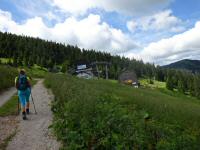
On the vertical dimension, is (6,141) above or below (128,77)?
below

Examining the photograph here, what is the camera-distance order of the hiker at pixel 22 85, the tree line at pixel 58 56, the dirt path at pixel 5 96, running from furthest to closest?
the tree line at pixel 58 56
the dirt path at pixel 5 96
the hiker at pixel 22 85

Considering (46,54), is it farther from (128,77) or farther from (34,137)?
(34,137)

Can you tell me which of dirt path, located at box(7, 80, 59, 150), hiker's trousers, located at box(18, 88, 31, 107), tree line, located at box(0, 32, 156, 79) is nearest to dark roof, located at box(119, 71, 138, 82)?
tree line, located at box(0, 32, 156, 79)

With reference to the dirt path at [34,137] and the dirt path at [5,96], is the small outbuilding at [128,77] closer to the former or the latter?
the dirt path at [5,96]

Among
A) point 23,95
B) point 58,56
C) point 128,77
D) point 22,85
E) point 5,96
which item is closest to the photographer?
point 22,85

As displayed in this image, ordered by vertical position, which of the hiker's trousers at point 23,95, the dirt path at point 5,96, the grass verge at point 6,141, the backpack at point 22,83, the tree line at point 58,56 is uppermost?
the tree line at point 58,56

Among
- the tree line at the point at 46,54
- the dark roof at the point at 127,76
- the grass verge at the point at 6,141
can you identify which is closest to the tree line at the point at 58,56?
the tree line at the point at 46,54

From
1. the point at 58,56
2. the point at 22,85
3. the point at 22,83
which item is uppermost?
the point at 58,56

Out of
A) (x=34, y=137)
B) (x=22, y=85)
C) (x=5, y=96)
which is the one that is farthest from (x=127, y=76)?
(x=34, y=137)

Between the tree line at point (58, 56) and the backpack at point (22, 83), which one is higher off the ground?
the tree line at point (58, 56)

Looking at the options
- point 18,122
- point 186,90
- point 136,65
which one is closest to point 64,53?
point 136,65

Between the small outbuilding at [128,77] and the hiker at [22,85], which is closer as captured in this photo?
the hiker at [22,85]

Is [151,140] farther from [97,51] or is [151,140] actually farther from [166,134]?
[97,51]

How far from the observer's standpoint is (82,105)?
861cm
